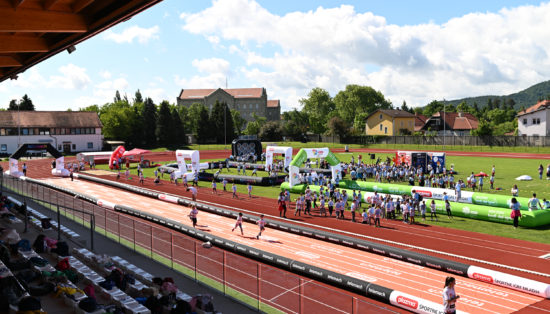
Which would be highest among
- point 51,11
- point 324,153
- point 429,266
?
point 51,11

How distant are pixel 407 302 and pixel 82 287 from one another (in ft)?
30.4

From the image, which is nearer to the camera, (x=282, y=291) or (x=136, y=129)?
(x=282, y=291)

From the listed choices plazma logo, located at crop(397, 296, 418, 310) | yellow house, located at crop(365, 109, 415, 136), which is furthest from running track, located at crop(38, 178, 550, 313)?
yellow house, located at crop(365, 109, 415, 136)

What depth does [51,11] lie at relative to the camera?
8945 mm

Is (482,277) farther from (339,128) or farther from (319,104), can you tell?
(319,104)

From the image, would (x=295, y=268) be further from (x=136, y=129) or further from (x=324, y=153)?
(x=136, y=129)

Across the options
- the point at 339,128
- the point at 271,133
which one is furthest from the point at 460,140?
the point at 271,133

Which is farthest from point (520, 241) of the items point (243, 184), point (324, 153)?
point (243, 184)

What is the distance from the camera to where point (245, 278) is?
1212 centimetres

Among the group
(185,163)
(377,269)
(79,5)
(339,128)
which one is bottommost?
(377,269)

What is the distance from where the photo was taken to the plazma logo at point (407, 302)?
39.1 ft

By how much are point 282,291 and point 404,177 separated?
29524 mm

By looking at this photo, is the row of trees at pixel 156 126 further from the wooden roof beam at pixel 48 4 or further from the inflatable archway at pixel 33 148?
the wooden roof beam at pixel 48 4

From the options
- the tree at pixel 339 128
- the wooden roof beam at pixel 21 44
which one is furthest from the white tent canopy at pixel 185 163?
the tree at pixel 339 128
